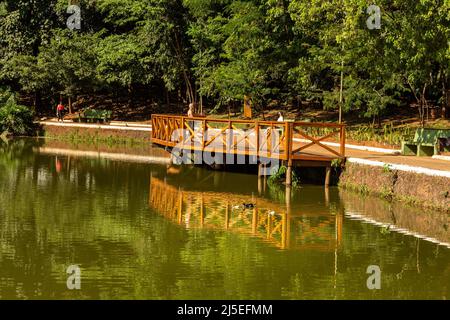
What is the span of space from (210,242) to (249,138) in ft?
32.4

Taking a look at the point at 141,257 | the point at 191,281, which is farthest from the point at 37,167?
the point at 191,281

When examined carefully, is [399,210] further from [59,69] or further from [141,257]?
[59,69]

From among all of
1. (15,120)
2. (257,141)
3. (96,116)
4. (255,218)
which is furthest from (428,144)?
(15,120)

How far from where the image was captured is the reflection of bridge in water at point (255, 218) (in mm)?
16031

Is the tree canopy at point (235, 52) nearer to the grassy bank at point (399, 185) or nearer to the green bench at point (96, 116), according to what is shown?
the green bench at point (96, 116)

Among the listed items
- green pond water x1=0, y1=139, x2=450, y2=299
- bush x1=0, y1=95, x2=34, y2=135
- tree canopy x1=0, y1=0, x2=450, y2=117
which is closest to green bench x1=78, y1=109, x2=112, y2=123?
tree canopy x1=0, y1=0, x2=450, y2=117

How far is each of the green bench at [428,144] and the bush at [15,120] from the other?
26298 mm

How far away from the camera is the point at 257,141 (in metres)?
24.2

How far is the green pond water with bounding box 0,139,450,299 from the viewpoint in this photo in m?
12.0

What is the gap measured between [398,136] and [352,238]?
1412 cm

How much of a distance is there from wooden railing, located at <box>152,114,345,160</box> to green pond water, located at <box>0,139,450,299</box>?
1181 mm

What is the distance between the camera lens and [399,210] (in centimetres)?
1930

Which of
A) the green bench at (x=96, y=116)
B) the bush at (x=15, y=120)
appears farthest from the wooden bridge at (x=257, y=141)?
the green bench at (x=96, y=116)

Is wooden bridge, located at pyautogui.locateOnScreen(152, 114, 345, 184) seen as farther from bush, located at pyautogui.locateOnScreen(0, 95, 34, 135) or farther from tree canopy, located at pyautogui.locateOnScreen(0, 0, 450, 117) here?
bush, located at pyautogui.locateOnScreen(0, 95, 34, 135)
